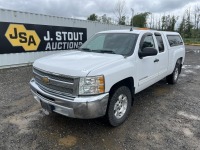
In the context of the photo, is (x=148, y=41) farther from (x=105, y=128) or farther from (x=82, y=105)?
(x=82, y=105)

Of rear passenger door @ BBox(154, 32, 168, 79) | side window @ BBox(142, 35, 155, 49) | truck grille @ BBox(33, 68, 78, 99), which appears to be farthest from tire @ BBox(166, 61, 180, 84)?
truck grille @ BBox(33, 68, 78, 99)

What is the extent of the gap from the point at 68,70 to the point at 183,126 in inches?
101

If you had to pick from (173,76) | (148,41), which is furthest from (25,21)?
(173,76)

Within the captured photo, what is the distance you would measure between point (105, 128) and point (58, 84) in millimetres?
1300

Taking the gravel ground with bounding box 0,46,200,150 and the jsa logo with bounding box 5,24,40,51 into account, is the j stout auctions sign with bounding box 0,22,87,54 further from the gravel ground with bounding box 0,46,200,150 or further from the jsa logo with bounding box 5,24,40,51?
the gravel ground with bounding box 0,46,200,150

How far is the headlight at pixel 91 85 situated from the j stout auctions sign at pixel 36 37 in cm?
797

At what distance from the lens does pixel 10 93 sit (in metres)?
5.75

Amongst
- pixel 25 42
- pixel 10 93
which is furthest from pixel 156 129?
pixel 25 42

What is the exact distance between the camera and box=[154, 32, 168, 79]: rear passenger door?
198 inches

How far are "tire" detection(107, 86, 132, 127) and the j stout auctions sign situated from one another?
7.85 meters

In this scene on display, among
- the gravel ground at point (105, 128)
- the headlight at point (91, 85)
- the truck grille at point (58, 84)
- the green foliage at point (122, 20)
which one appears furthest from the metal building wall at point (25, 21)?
the green foliage at point (122, 20)

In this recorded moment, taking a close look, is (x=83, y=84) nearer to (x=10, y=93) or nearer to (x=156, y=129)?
(x=156, y=129)

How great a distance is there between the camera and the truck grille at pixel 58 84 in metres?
Result: 3.00

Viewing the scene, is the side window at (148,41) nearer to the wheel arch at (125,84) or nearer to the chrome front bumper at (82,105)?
the wheel arch at (125,84)
